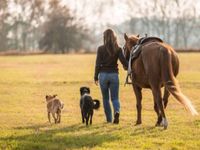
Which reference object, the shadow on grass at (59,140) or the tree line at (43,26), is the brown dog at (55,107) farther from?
the tree line at (43,26)

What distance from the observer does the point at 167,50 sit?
11.0 m

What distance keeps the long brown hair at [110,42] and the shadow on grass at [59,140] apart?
8.51ft

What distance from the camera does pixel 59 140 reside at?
9477 mm

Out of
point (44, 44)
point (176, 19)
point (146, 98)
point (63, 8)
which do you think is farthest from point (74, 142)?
point (176, 19)

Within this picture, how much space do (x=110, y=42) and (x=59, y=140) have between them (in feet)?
12.3

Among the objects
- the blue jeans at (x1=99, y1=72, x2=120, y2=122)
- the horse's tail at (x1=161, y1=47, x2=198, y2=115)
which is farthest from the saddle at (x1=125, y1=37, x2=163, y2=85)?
the horse's tail at (x1=161, y1=47, x2=198, y2=115)

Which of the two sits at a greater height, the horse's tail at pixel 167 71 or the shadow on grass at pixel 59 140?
the horse's tail at pixel 167 71

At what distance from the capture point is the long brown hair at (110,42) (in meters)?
12.2

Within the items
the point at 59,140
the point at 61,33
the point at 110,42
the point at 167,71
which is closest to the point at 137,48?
the point at 110,42

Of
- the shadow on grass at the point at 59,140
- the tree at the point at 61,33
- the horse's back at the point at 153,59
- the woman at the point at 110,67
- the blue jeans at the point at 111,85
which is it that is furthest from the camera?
the tree at the point at 61,33

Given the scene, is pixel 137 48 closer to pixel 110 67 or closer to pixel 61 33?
pixel 110 67

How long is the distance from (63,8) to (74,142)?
9698cm

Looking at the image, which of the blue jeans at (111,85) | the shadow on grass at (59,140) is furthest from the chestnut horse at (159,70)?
the shadow on grass at (59,140)

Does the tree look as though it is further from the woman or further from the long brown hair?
the long brown hair
